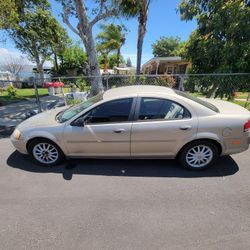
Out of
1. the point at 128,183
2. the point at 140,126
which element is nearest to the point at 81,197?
the point at 128,183

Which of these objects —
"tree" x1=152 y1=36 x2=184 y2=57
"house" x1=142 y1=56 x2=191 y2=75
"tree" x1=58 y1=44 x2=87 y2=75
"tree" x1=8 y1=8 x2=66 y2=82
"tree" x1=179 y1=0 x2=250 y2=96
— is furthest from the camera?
"tree" x1=152 y1=36 x2=184 y2=57

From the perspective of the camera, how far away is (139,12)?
11711 millimetres

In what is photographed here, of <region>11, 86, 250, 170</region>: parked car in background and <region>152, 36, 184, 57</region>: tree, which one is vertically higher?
<region>152, 36, 184, 57</region>: tree

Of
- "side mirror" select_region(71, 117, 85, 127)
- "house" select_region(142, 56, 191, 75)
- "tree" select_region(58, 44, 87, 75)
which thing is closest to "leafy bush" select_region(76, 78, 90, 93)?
"side mirror" select_region(71, 117, 85, 127)

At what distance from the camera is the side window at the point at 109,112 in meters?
3.40

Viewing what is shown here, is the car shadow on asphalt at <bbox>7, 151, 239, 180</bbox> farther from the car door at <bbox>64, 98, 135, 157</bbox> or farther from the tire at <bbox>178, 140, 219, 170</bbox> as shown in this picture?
the car door at <bbox>64, 98, 135, 157</bbox>

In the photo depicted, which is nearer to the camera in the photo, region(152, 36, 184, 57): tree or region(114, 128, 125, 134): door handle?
region(114, 128, 125, 134): door handle

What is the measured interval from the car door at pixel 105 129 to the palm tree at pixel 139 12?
8.74 m

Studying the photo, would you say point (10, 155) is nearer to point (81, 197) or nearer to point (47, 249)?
point (81, 197)

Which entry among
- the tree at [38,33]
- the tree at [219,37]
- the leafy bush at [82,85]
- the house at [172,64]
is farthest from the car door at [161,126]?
the house at [172,64]

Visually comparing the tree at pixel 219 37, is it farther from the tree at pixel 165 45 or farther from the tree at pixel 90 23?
the tree at pixel 165 45

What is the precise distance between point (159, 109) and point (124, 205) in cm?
169

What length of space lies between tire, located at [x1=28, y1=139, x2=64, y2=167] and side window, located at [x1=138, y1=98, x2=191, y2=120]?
1728 mm

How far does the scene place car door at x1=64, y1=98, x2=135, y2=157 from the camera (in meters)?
3.35
